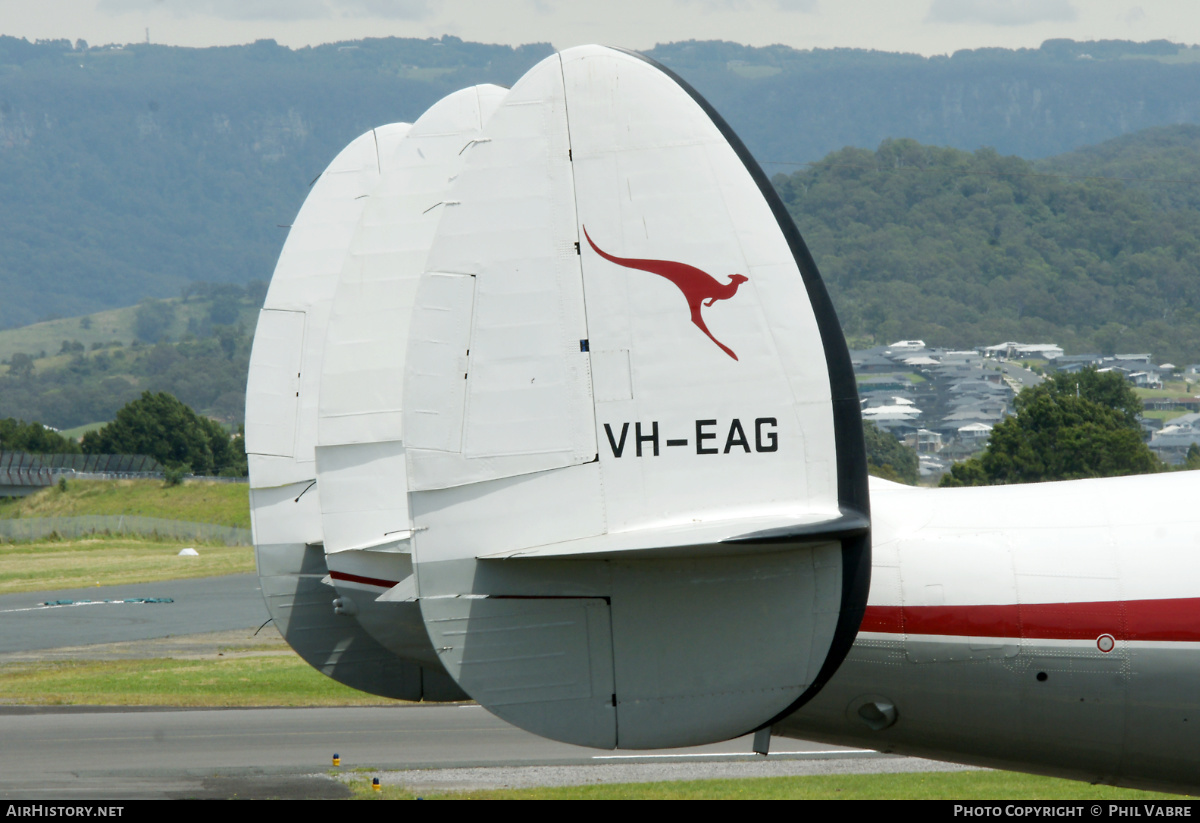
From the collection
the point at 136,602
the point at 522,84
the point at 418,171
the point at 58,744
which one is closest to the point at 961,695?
the point at 522,84

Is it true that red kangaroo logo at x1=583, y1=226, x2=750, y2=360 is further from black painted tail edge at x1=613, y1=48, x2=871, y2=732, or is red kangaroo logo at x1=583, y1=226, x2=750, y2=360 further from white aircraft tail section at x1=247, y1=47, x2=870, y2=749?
black painted tail edge at x1=613, y1=48, x2=871, y2=732

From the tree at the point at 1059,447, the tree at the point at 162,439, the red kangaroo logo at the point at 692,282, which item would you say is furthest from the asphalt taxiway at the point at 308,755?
the tree at the point at 162,439

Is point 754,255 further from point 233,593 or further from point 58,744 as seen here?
point 233,593

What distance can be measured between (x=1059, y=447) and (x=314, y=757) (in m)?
60.0

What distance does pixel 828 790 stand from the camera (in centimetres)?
1653

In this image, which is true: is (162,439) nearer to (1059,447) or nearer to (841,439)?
(1059,447)

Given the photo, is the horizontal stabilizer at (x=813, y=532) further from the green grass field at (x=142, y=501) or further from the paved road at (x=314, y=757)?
the green grass field at (x=142, y=501)

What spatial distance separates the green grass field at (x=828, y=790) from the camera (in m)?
15.7

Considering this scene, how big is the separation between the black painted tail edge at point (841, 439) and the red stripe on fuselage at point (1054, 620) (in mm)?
1218

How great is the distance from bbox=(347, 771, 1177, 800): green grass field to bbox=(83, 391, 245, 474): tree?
103567mm

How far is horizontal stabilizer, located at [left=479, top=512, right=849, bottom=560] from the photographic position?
7.11m

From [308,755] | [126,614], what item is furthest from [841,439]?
[126,614]

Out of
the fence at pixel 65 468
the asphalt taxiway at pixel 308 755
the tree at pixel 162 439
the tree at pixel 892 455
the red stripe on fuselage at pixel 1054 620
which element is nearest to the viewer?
the red stripe on fuselage at pixel 1054 620

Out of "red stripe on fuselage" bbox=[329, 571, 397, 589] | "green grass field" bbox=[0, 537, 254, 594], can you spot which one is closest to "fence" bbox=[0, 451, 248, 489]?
"green grass field" bbox=[0, 537, 254, 594]
